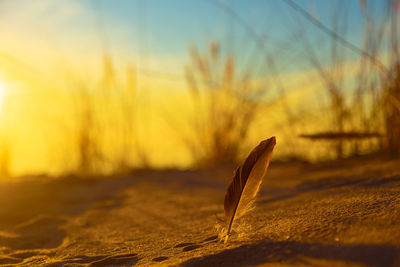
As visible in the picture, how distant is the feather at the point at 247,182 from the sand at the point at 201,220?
6 centimetres

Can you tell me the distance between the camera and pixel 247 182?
1212 millimetres

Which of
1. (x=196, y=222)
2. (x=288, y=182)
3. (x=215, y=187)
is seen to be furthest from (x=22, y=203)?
(x=288, y=182)

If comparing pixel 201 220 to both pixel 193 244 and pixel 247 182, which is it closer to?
pixel 193 244

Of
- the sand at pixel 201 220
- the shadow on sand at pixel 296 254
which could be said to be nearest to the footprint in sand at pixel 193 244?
the sand at pixel 201 220

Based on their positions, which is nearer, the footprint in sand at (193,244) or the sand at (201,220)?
the sand at (201,220)

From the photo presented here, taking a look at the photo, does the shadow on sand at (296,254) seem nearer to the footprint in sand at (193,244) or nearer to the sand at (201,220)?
the sand at (201,220)

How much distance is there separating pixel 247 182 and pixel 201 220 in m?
0.54

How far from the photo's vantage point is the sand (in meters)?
0.94

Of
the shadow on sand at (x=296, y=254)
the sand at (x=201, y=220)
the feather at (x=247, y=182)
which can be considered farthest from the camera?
the feather at (x=247, y=182)

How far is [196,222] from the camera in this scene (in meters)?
1.67

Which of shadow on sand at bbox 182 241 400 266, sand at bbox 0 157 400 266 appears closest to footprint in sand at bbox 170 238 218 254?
sand at bbox 0 157 400 266

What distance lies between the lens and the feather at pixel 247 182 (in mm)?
1165

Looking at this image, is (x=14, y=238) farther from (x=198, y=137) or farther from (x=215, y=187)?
(x=198, y=137)

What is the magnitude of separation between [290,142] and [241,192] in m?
2.37
